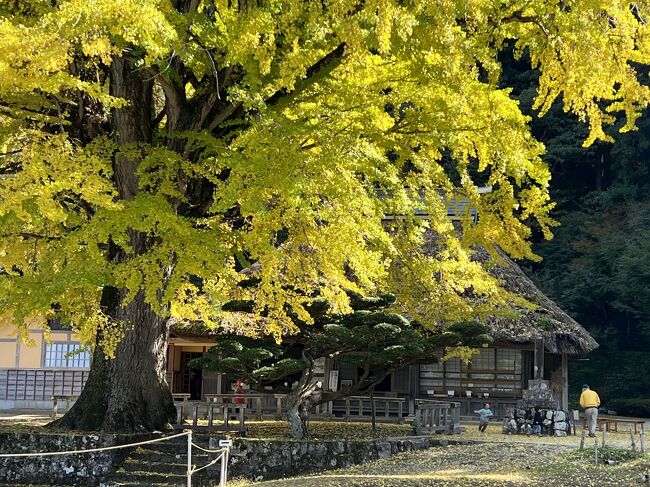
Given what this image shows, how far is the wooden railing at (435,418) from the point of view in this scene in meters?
15.0

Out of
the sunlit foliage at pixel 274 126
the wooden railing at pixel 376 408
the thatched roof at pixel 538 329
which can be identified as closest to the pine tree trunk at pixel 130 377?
the sunlit foliage at pixel 274 126

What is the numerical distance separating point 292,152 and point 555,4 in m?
3.57

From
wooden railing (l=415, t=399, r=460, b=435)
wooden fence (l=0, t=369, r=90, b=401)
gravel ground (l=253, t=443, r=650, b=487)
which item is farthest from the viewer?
wooden fence (l=0, t=369, r=90, b=401)

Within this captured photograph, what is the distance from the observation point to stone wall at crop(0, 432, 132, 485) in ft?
38.0

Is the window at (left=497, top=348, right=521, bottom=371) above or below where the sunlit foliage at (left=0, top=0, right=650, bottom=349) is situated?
below

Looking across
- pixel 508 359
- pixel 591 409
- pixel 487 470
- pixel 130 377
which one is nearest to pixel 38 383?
pixel 130 377

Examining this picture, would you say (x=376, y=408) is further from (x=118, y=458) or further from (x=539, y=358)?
(x=118, y=458)

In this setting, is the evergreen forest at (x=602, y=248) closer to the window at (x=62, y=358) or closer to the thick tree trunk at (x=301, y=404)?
the window at (x=62, y=358)

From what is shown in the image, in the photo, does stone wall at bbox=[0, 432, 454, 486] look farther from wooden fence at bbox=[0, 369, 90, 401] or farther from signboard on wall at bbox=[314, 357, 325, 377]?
wooden fence at bbox=[0, 369, 90, 401]

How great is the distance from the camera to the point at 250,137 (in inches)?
363

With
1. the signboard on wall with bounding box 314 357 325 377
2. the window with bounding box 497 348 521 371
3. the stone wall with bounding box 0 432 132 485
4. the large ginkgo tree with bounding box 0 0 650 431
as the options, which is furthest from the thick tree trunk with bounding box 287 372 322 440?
the window with bounding box 497 348 521 371

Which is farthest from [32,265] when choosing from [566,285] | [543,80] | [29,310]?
[566,285]

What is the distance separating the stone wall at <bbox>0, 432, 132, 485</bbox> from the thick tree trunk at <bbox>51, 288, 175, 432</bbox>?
0.49 meters

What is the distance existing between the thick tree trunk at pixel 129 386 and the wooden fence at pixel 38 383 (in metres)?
9.68
